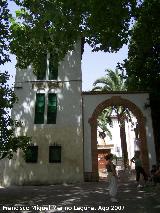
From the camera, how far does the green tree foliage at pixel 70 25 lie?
1160 cm

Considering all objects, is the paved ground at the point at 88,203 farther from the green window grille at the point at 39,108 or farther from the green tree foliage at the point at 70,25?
the green window grille at the point at 39,108

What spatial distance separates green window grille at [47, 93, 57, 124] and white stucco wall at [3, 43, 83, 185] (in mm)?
254

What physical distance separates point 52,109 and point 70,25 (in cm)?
851

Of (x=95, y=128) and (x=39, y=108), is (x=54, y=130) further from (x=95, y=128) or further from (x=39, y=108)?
(x=95, y=128)

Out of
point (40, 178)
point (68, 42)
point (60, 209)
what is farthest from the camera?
point (40, 178)

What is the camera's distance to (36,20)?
13.4 m

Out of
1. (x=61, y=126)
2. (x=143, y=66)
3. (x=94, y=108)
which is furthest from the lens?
(x=143, y=66)

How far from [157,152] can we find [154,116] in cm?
252

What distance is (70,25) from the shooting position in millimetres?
12859

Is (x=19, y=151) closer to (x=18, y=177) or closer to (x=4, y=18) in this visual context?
(x=18, y=177)

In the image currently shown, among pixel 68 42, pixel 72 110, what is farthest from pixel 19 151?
pixel 68 42

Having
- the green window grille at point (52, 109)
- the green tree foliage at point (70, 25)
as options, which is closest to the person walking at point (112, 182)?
the green tree foliage at point (70, 25)

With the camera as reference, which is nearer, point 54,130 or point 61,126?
point 54,130

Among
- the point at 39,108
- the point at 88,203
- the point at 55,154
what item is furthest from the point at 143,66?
the point at 88,203
